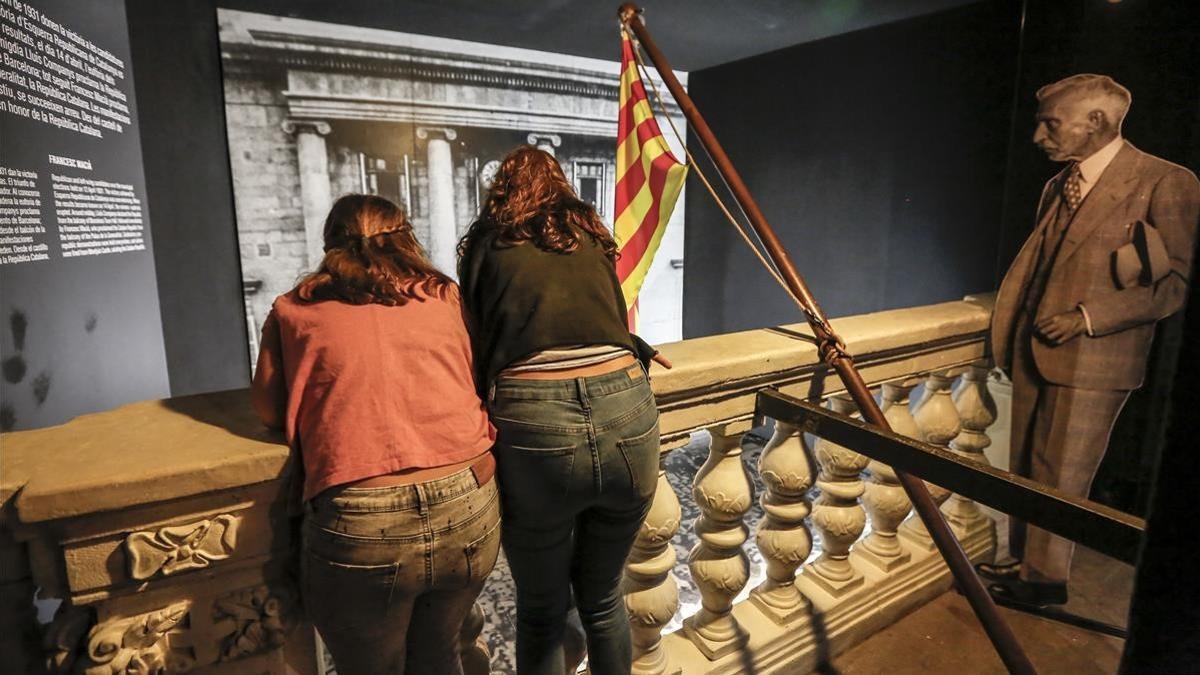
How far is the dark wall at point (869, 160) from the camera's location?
356cm

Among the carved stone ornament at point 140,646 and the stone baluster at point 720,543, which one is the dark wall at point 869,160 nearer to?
the stone baluster at point 720,543

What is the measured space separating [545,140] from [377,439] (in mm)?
4165

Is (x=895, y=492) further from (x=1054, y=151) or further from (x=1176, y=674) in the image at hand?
(x=1176, y=674)

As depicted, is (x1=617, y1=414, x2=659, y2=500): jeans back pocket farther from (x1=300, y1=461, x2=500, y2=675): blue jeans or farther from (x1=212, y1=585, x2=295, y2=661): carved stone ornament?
(x1=212, y1=585, x2=295, y2=661): carved stone ornament

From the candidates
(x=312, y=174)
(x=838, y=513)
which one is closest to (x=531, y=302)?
(x=838, y=513)

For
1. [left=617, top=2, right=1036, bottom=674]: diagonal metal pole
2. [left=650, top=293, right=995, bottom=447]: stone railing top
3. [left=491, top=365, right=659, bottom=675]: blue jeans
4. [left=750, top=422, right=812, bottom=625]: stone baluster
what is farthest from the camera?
[left=750, top=422, right=812, bottom=625]: stone baluster

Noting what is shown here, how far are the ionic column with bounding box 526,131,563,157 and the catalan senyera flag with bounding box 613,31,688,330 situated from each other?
7.83 feet

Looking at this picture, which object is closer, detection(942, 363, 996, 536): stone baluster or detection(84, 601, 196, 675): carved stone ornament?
detection(84, 601, 196, 675): carved stone ornament

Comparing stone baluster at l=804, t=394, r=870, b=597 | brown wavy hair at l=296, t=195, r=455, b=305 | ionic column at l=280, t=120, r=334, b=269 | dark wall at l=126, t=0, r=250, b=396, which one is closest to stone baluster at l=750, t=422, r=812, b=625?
stone baluster at l=804, t=394, r=870, b=597

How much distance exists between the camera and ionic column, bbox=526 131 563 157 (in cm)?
470

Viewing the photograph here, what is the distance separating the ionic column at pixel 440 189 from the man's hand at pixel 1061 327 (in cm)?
323

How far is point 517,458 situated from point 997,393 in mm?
2024

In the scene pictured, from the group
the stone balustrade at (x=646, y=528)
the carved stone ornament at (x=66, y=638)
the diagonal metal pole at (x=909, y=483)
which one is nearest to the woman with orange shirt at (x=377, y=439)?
the stone balustrade at (x=646, y=528)

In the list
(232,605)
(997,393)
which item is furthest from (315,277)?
(997,393)
